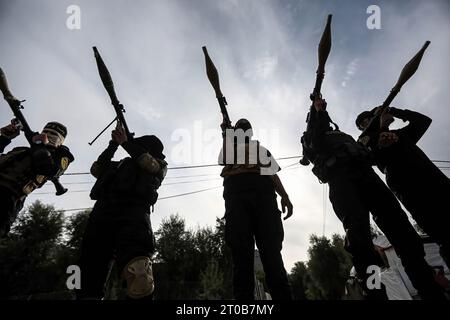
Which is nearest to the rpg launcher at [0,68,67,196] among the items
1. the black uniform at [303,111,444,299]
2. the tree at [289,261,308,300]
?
the black uniform at [303,111,444,299]

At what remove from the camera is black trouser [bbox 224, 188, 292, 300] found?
8.43 ft

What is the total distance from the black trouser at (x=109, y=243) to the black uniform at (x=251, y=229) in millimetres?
945

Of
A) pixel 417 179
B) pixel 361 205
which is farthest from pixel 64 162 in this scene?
pixel 417 179

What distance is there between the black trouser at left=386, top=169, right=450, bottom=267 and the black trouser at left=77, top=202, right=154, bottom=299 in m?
3.47

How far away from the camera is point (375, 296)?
2428mm

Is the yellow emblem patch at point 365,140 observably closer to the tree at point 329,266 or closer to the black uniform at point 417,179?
the black uniform at point 417,179

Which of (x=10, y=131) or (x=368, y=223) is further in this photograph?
A: (x=10, y=131)

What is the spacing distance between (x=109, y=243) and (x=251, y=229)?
157 centimetres

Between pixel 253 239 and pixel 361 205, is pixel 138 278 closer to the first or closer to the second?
pixel 253 239

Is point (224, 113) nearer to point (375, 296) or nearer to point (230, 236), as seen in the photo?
point (230, 236)

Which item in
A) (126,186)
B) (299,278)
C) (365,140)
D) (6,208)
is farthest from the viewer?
(299,278)

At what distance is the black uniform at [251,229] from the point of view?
259cm

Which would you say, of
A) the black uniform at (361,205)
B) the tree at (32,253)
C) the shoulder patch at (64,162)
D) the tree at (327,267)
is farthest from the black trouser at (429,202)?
the tree at (327,267)

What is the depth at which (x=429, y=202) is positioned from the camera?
3355 mm
